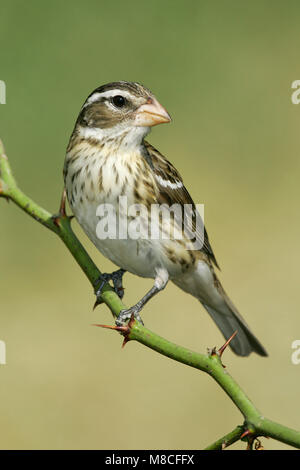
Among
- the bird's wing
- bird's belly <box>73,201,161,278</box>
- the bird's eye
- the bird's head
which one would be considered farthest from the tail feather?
the bird's eye

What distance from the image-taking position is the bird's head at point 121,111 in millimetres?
2877

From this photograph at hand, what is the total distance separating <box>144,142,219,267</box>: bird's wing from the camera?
3.22 m

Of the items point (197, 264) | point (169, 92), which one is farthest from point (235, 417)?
point (169, 92)

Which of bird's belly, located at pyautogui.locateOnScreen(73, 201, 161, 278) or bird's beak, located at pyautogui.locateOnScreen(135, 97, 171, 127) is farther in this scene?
bird's belly, located at pyautogui.locateOnScreen(73, 201, 161, 278)

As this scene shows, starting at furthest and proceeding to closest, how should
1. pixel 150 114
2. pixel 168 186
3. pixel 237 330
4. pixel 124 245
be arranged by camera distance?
1. pixel 237 330
2. pixel 168 186
3. pixel 124 245
4. pixel 150 114

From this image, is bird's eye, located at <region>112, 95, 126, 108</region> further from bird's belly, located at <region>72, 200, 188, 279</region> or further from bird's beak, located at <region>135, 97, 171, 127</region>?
bird's belly, located at <region>72, 200, 188, 279</region>

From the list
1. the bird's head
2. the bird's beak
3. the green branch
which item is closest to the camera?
the green branch

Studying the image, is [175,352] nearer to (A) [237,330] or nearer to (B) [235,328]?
(A) [237,330]

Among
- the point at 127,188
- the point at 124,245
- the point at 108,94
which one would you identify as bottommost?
the point at 124,245

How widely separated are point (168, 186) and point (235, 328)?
86 cm

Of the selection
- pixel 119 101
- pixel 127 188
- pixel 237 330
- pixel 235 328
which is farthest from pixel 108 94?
pixel 235 328

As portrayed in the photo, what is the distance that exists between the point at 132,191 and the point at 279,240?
2796mm

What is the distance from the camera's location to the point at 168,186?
3273mm

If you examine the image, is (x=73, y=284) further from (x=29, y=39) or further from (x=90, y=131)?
(x=90, y=131)
